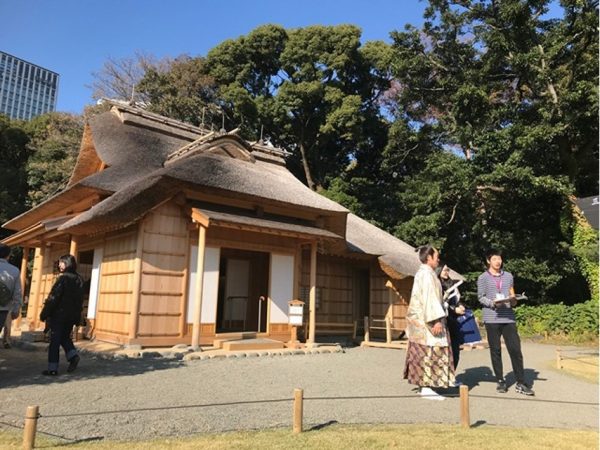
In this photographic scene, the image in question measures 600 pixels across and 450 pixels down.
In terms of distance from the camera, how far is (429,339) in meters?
5.36

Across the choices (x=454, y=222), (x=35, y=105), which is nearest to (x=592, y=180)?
(x=454, y=222)

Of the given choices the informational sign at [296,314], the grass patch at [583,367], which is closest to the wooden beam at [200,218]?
the informational sign at [296,314]

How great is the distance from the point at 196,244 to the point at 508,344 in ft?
20.6

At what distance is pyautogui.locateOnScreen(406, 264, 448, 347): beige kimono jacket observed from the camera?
5.32 meters

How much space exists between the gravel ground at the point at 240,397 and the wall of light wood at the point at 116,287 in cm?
125

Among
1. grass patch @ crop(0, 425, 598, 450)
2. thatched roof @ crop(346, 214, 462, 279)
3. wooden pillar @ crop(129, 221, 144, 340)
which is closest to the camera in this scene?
grass patch @ crop(0, 425, 598, 450)

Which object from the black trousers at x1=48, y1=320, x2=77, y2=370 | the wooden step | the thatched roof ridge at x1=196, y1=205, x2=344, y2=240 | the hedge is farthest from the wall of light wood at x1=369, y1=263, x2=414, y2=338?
the black trousers at x1=48, y1=320, x2=77, y2=370

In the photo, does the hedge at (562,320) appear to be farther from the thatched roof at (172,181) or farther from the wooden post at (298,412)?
the wooden post at (298,412)

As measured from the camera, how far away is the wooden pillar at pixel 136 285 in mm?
8664

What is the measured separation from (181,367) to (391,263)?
7.37m

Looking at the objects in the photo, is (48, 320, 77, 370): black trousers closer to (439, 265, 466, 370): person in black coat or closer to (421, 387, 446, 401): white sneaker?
(421, 387, 446, 401): white sneaker

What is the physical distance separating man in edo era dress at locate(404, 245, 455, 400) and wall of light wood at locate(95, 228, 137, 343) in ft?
18.8

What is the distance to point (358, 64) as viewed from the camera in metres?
25.4

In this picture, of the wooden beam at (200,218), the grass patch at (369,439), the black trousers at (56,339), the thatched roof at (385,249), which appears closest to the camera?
the grass patch at (369,439)
